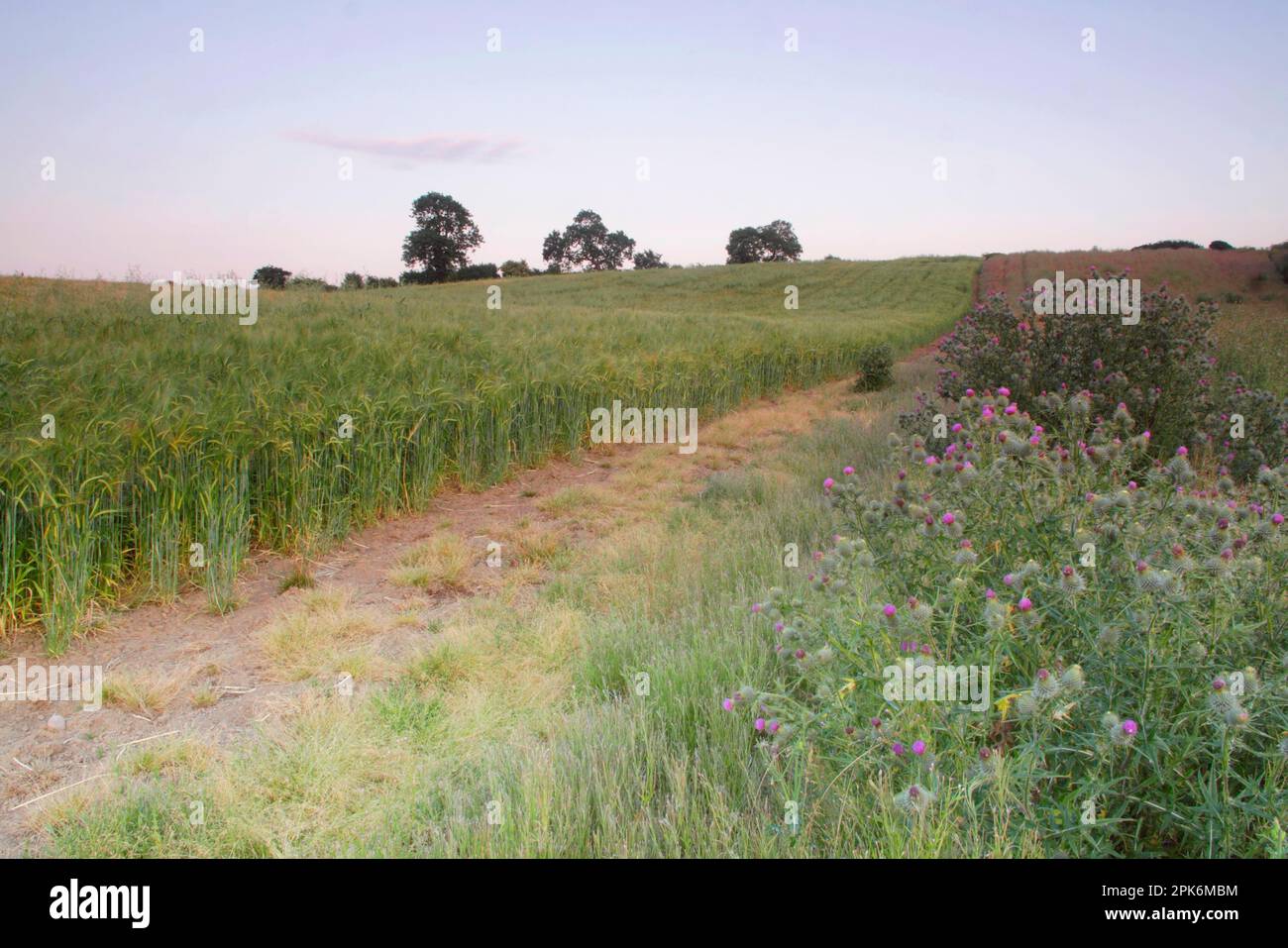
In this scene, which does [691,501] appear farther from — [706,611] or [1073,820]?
[1073,820]

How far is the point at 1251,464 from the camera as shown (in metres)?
5.81

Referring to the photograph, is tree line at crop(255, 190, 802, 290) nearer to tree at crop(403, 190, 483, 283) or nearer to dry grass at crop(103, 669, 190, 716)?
tree at crop(403, 190, 483, 283)

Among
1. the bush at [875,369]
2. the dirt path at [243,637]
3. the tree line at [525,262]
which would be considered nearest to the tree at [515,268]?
the tree line at [525,262]

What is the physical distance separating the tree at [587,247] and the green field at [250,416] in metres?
62.9

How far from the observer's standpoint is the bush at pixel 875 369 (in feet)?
51.6
